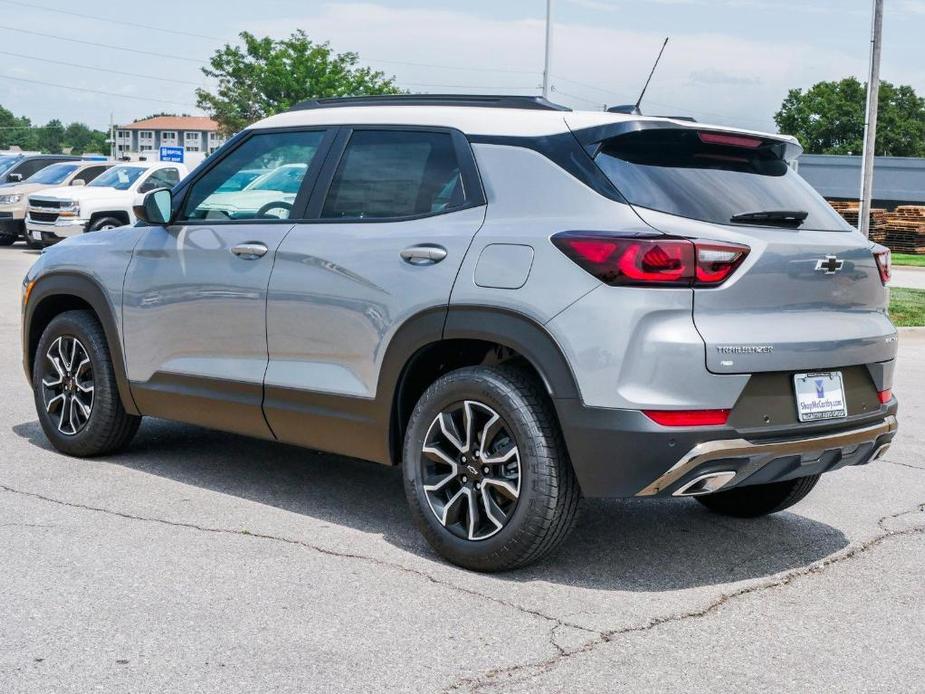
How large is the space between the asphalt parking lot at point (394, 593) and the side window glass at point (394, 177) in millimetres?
1405

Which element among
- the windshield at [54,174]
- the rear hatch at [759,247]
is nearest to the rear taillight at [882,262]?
the rear hatch at [759,247]

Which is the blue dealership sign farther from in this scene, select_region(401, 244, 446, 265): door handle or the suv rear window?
the suv rear window

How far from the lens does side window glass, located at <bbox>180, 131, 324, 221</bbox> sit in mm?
5596

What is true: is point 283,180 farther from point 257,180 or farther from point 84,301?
point 84,301

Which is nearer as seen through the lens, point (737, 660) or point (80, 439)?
point (737, 660)

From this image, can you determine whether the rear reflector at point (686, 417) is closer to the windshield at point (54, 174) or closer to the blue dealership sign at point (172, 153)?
the windshield at point (54, 174)

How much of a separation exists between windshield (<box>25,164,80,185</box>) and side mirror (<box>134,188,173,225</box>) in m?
20.8

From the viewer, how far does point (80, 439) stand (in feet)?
21.2

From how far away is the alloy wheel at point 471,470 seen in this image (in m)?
4.62

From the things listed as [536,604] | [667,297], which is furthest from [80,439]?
[667,297]

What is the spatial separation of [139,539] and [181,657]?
139 centimetres

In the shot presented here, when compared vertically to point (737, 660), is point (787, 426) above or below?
above

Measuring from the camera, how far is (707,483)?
4375 millimetres

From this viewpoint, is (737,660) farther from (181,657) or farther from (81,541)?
(81,541)
